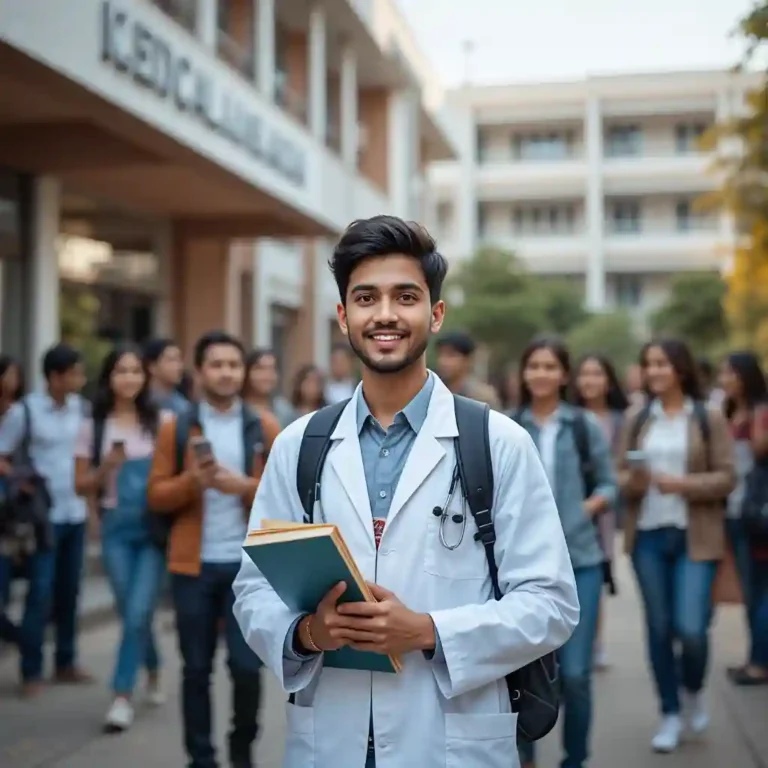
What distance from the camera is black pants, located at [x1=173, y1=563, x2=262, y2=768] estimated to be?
5.40m

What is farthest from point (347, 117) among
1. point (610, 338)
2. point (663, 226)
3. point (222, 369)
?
point (663, 226)

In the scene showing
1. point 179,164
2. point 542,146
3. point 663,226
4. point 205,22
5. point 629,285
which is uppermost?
point 542,146

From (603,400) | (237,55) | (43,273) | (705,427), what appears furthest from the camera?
(237,55)

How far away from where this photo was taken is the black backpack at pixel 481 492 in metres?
2.81

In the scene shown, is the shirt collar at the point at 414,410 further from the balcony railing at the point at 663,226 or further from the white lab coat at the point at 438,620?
the balcony railing at the point at 663,226

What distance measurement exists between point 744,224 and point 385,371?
40.2 feet

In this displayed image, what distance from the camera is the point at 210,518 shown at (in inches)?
225

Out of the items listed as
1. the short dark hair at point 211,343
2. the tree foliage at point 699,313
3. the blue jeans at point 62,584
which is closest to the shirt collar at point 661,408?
the short dark hair at point 211,343

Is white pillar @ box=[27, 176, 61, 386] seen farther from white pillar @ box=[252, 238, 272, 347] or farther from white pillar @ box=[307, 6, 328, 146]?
white pillar @ box=[252, 238, 272, 347]

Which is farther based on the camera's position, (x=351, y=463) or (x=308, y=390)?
(x=308, y=390)

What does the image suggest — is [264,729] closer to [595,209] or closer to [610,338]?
[610,338]

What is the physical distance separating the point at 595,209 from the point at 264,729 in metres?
48.4

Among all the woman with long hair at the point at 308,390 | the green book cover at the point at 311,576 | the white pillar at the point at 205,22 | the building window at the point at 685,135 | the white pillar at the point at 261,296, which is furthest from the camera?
the building window at the point at 685,135

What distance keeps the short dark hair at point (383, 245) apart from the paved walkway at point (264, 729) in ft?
13.1
